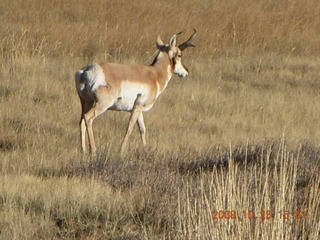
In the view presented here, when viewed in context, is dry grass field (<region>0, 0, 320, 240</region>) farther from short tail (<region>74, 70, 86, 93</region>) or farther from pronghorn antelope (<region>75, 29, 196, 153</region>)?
short tail (<region>74, 70, 86, 93</region>)

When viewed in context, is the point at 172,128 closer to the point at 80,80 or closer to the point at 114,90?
the point at 114,90

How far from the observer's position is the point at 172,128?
37.6ft

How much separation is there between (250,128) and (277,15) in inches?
363

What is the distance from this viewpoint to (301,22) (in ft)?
65.2

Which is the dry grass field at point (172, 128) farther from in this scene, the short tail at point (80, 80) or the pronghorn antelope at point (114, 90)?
the short tail at point (80, 80)

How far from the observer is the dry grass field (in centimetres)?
587
